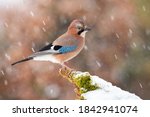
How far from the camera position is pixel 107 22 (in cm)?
597

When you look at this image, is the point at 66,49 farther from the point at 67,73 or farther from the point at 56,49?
the point at 67,73

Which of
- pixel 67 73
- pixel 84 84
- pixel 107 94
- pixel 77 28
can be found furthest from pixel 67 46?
pixel 107 94

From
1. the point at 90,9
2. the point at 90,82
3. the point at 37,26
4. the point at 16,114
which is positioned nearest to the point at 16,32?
the point at 37,26

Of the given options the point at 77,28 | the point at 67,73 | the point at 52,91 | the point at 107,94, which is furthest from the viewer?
the point at 52,91

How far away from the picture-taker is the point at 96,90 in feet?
11.4

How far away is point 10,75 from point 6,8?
2.01 feet

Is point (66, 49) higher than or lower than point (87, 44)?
lower

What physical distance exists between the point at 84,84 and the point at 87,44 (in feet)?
7.58

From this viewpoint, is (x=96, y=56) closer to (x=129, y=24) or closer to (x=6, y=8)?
(x=129, y=24)

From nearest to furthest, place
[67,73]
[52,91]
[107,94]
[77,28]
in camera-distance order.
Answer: [107,94] < [67,73] < [77,28] < [52,91]

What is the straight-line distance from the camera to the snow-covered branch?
341 cm

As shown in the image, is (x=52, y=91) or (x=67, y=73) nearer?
(x=67, y=73)

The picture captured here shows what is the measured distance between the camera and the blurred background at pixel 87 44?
18.8 feet

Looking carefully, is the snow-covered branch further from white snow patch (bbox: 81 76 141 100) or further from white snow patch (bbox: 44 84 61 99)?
white snow patch (bbox: 44 84 61 99)
